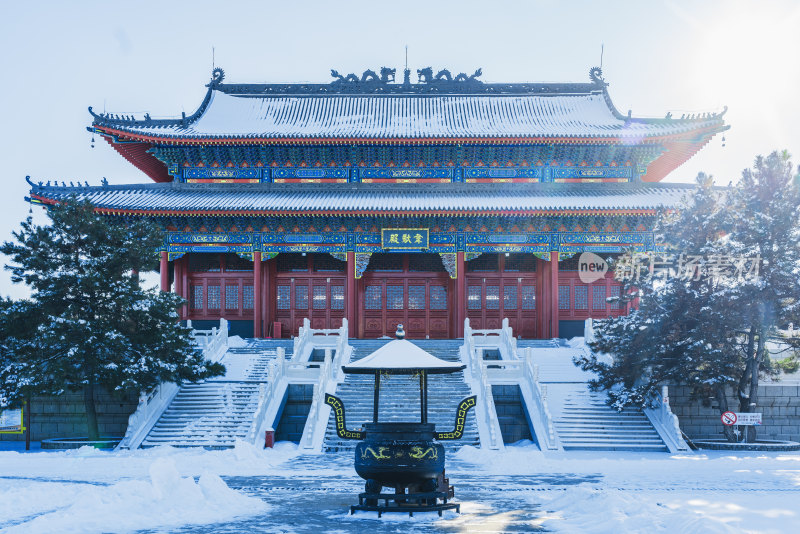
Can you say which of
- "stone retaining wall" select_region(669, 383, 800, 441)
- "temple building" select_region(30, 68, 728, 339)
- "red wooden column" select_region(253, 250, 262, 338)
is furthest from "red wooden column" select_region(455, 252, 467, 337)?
"stone retaining wall" select_region(669, 383, 800, 441)

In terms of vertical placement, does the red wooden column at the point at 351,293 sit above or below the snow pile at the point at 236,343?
above

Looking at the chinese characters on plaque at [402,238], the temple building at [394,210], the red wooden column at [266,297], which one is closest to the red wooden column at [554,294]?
the temple building at [394,210]

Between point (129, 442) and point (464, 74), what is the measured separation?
816 inches

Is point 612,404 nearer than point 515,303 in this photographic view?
Yes

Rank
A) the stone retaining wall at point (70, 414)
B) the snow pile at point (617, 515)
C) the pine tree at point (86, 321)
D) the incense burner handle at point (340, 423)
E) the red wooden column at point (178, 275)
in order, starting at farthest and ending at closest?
the red wooden column at point (178, 275) → the stone retaining wall at point (70, 414) → the pine tree at point (86, 321) → the incense burner handle at point (340, 423) → the snow pile at point (617, 515)

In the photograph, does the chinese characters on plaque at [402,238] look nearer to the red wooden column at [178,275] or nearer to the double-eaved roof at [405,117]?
the double-eaved roof at [405,117]

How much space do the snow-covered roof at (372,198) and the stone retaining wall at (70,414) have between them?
24.4ft

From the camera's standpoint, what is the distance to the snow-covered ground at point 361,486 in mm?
10141

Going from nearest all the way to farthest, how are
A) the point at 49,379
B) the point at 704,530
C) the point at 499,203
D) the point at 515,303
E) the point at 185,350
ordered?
1. the point at 704,530
2. the point at 49,379
3. the point at 185,350
4. the point at 499,203
5. the point at 515,303

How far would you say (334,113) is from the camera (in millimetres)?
32594

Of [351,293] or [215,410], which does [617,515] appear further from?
[351,293]

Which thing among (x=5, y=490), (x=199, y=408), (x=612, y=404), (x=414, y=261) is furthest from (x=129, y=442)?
(x=414, y=261)

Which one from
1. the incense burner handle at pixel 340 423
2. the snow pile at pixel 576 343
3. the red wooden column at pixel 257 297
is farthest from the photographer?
the red wooden column at pixel 257 297

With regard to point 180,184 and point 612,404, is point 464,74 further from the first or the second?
point 612,404
